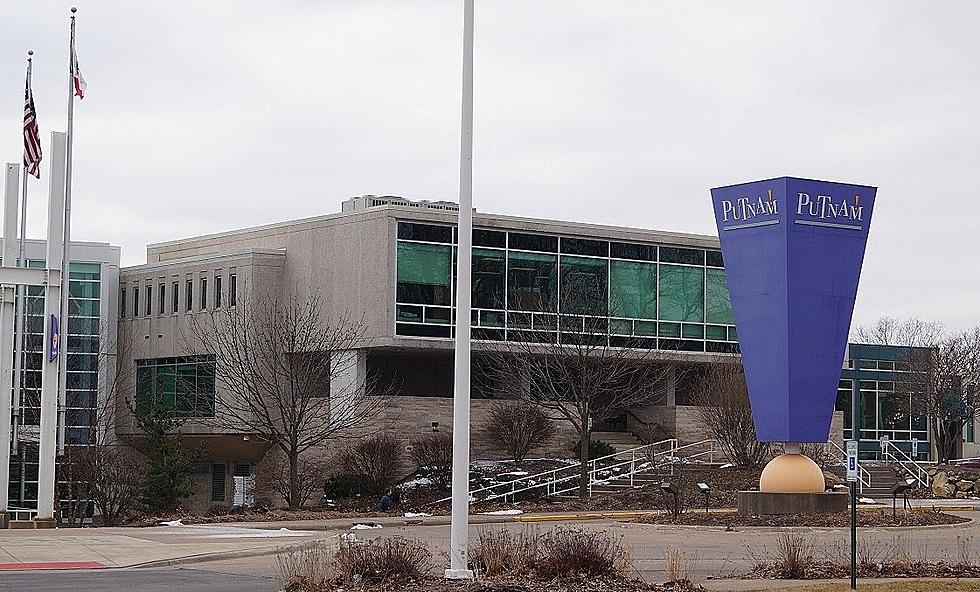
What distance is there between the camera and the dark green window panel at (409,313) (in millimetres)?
55031

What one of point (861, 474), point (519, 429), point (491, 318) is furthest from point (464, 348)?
point (861, 474)

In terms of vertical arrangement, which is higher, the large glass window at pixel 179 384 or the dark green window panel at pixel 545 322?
the dark green window panel at pixel 545 322

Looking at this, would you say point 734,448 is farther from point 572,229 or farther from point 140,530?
point 140,530

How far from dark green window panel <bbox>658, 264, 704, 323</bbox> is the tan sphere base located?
Answer: 1013 inches

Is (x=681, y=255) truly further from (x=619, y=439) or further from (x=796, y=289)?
(x=796, y=289)

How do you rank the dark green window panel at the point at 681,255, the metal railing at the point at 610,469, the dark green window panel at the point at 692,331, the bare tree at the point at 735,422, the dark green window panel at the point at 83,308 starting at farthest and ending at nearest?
the dark green window panel at the point at 692,331, the dark green window panel at the point at 681,255, the dark green window panel at the point at 83,308, the bare tree at the point at 735,422, the metal railing at the point at 610,469

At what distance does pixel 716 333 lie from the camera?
204ft

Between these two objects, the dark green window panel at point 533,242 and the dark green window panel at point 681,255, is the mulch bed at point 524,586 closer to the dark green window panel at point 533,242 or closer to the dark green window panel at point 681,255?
the dark green window panel at point 533,242

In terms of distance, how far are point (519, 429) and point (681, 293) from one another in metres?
10.3

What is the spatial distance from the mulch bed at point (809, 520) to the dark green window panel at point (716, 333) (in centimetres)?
2575

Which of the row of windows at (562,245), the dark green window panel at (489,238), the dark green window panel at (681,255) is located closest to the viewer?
the row of windows at (562,245)

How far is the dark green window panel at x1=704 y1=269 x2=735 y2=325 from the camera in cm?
6197

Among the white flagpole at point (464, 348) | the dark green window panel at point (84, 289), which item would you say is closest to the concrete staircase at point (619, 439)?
the dark green window panel at point (84, 289)

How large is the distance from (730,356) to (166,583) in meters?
44.4
